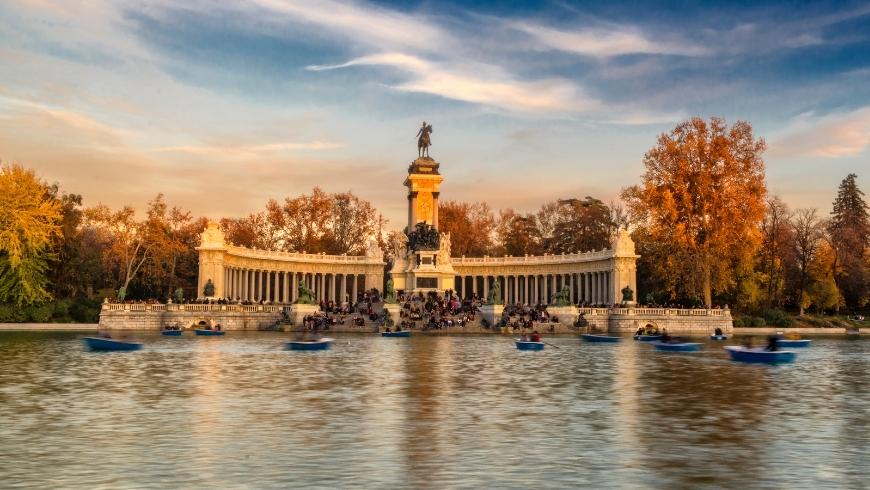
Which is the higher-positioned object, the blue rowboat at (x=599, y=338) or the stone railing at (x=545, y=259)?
the stone railing at (x=545, y=259)

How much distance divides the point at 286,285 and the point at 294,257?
12.0 ft

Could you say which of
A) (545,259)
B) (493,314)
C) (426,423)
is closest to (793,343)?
(493,314)

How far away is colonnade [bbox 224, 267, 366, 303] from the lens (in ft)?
296

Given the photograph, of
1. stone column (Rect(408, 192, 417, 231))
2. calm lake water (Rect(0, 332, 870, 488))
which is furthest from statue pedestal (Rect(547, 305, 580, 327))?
calm lake water (Rect(0, 332, 870, 488))

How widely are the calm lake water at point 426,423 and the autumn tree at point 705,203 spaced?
36.0 m

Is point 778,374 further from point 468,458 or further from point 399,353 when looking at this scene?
point 468,458

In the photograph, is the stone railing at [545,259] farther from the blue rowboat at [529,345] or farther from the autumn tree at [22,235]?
the autumn tree at [22,235]

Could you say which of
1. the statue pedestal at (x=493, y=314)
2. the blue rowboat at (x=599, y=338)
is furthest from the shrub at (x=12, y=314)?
the blue rowboat at (x=599, y=338)

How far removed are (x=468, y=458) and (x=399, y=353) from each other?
27.5 metres

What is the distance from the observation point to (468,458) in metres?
16.7

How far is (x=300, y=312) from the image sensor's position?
68.8 m

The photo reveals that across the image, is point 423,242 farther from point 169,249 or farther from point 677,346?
point 677,346

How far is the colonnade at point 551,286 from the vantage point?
88938mm

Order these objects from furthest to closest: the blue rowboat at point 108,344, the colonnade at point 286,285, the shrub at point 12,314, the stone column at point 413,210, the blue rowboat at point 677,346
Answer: the stone column at point 413,210 < the colonnade at point 286,285 < the shrub at point 12,314 < the blue rowboat at point 677,346 < the blue rowboat at point 108,344
